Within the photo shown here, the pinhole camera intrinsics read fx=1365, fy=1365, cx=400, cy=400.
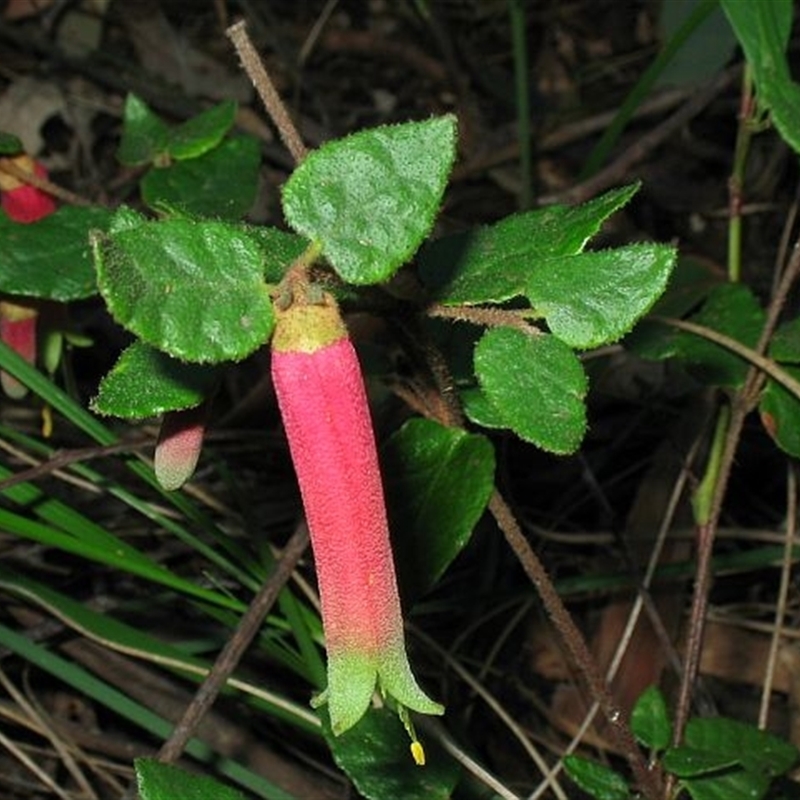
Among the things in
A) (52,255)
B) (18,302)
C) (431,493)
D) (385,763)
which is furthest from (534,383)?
(18,302)

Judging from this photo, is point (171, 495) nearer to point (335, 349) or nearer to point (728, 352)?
point (728, 352)

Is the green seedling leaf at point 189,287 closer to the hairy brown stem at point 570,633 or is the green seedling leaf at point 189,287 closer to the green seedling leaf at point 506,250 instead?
the green seedling leaf at point 506,250

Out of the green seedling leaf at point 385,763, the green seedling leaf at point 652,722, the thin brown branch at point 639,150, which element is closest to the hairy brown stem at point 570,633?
the green seedling leaf at point 652,722

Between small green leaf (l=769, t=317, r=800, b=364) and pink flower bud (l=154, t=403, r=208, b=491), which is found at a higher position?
pink flower bud (l=154, t=403, r=208, b=491)

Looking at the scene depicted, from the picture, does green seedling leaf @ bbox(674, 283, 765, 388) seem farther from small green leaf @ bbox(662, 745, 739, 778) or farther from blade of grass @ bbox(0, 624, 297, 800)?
blade of grass @ bbox(0, 624, 297, 800)

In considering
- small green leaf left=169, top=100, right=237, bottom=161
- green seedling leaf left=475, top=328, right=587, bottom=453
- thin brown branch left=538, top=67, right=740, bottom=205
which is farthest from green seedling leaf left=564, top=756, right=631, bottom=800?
thin brown branch left=538, top=67, right=740, bottom=205
